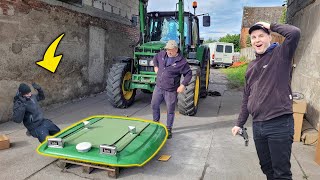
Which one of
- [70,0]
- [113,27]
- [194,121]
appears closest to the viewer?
[194,121]

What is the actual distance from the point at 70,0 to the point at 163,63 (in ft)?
13.3

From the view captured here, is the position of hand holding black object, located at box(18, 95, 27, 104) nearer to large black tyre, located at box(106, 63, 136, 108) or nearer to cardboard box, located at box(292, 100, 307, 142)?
large black tyre, located at box(106, 63, 136, 108)

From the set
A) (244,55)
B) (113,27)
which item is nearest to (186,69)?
(113,27)

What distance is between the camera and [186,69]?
5.27 m

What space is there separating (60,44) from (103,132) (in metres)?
4.18

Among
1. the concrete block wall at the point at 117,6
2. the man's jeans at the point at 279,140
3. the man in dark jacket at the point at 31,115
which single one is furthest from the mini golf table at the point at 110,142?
the concrete block wall at the point at 117,6

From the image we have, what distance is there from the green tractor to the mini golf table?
238 cm

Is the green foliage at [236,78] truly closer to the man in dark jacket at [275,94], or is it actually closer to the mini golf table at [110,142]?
the mini golf table at [110,142]

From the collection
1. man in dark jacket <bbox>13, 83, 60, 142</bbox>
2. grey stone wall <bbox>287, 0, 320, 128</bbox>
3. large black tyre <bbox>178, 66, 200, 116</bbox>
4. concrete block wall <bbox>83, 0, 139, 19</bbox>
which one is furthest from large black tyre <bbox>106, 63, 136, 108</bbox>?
grey stone wall <bbox>287, 0, 320, 128</bbox>

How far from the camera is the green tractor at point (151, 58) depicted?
701cm

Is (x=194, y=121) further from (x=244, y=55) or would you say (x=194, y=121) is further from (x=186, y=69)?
(x=244, y=55)

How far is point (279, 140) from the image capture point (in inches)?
93.1

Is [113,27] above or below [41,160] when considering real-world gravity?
above

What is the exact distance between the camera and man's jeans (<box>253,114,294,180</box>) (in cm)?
237
